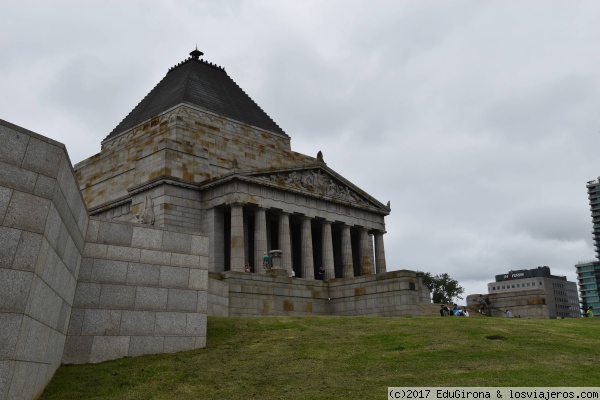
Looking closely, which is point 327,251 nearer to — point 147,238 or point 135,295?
point 147,238

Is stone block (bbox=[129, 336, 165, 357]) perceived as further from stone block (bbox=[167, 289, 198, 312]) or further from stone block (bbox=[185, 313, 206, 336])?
stone block (bbox=[167, 289, 198, 312])

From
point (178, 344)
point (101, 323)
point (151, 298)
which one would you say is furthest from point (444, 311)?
point (101, 323)

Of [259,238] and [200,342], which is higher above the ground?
[259,238]

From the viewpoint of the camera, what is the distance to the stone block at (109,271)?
48.9 ft

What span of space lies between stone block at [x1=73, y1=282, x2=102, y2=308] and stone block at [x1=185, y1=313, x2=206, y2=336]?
2.57m

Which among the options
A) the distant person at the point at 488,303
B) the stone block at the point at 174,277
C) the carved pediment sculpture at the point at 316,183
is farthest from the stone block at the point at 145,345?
the carved pediment sculpture at the point at 316,183

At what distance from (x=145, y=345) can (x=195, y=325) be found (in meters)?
1.51

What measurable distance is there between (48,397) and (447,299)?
8428cm

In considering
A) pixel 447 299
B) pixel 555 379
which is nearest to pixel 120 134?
pixel 555 379

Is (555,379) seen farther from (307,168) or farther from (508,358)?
(307,168)

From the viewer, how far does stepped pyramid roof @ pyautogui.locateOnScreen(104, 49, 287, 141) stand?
5191 centimetres

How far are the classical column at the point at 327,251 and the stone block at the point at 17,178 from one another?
3672 cm

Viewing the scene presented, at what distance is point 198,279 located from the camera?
54.9 feet

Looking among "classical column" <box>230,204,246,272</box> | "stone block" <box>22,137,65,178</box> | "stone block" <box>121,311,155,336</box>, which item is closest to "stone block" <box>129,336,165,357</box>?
"stone block" <box>121,311,155,336</box>
